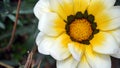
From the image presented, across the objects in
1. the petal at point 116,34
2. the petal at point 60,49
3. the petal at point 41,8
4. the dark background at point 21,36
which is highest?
the petal at point 41,8

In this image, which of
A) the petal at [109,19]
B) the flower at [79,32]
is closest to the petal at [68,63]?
the flower at [79,32]

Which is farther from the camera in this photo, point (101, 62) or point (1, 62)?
point (1, 62)

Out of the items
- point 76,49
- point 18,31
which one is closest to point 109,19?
point 76,49

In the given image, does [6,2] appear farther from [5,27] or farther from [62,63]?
[62,63]

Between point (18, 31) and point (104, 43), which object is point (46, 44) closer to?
point (104, 43)

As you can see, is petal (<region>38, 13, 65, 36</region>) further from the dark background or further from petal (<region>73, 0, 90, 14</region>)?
the dark background

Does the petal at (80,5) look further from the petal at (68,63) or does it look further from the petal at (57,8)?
the petal at (68,63)

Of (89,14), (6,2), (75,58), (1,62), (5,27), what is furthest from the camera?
(5,27)

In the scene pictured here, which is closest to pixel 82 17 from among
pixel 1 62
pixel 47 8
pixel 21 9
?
pixel 47 8
